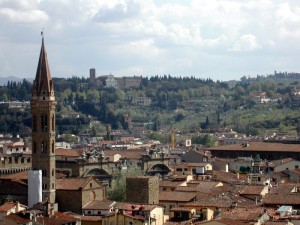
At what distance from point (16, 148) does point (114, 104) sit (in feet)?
322

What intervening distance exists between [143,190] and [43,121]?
7.52 meters

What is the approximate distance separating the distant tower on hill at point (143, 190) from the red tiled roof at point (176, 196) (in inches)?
23.0

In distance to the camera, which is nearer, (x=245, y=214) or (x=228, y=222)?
(x=228, y=222)

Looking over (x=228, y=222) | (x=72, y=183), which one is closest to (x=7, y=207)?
(x=72, y=183)

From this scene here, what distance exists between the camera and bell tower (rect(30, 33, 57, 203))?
177 ft

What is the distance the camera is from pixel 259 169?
7094 cm

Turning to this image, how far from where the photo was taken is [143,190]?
168 feet

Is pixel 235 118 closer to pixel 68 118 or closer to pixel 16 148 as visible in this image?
pixel 68 118

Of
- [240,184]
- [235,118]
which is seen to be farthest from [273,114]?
[240,184]

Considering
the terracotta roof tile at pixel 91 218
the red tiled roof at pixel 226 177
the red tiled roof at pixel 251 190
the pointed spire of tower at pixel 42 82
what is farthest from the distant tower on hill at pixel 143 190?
the red tiled roof at pixel 226 177

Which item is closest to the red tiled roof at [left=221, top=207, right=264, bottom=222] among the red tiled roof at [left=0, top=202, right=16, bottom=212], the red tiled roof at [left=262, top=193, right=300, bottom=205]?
the red tiled roof at [left=262, top=193, right=300, bottom=205]

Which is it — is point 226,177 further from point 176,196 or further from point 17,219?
point 17,219

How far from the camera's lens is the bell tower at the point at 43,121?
177 feet

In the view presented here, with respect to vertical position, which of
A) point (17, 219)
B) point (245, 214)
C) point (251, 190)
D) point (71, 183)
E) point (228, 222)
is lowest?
point (251, 190)
